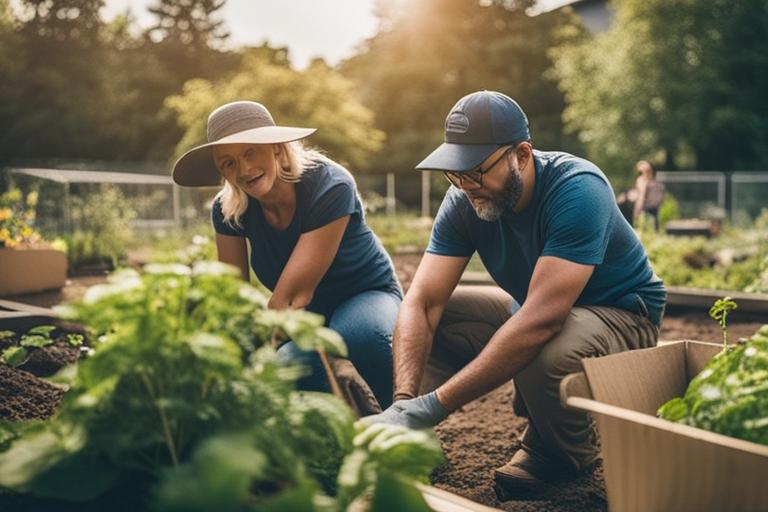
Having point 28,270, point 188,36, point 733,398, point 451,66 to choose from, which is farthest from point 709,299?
point 188,36

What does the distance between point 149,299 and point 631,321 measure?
200 centimetres

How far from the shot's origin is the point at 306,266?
290 cm

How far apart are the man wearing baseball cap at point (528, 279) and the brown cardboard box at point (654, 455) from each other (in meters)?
0.52

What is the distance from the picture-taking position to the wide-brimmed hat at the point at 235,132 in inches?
107

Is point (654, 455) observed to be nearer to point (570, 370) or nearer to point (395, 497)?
point (395, 497)

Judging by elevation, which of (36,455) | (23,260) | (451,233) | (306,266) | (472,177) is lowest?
(23,260)

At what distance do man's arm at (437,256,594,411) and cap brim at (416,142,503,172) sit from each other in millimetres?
384

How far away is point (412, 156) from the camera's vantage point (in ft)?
108

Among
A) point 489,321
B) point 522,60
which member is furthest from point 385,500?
point 522,60

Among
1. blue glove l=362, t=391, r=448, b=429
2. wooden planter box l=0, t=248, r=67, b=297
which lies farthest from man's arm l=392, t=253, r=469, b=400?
wooden planter box l=0, t=248, r=67, b=297

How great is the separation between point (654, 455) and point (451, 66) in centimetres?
3595

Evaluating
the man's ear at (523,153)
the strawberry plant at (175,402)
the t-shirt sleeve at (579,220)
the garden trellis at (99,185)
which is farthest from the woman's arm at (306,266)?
the garden trellis at (99,185)

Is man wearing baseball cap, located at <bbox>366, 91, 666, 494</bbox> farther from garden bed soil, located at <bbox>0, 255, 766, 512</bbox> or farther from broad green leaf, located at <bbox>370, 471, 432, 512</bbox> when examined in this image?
broad green leaf, located at <bbox>370, 471, 432, 512</bbox>

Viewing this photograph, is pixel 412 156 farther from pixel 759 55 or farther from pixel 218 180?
pixel 218 180
